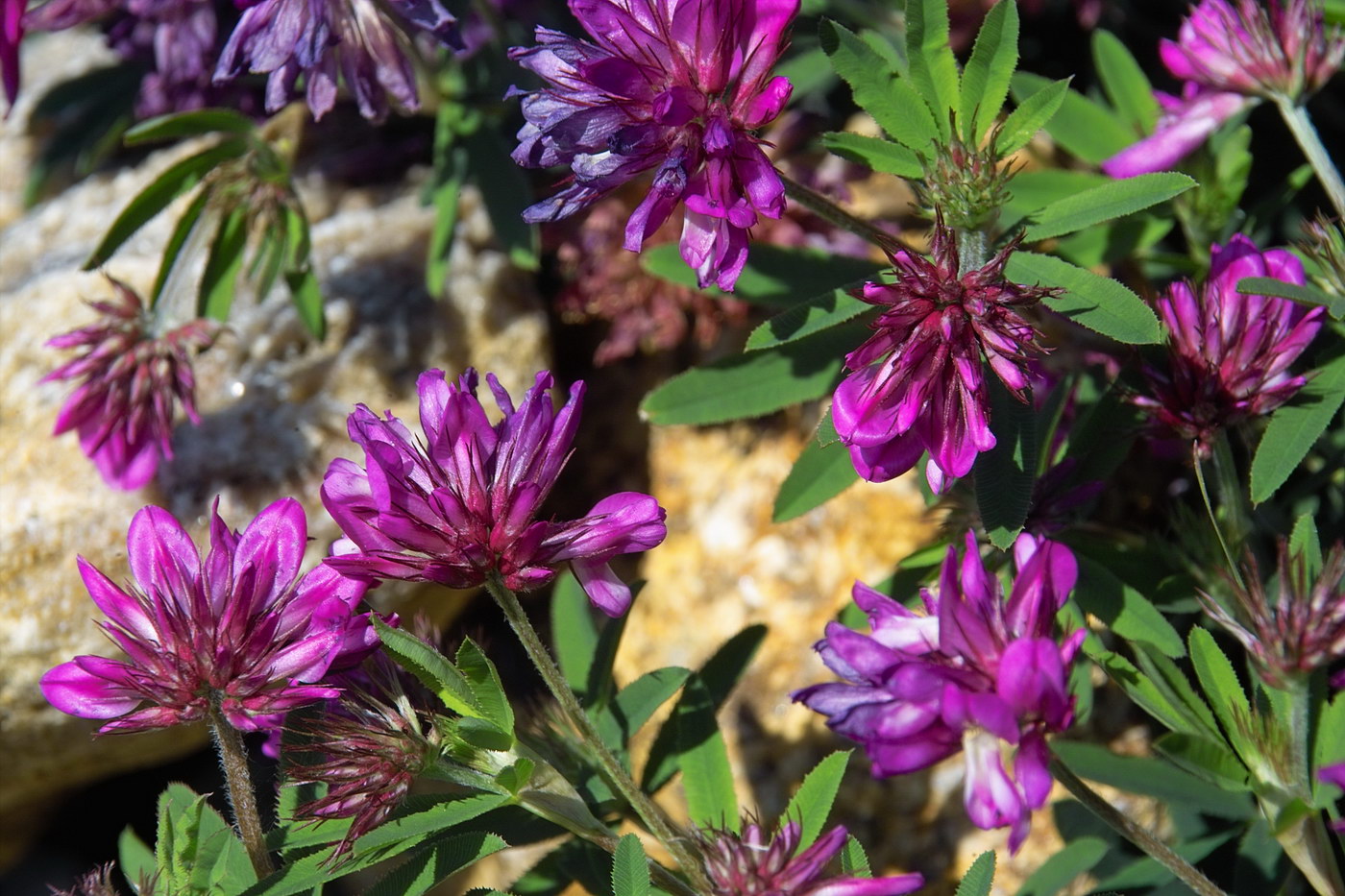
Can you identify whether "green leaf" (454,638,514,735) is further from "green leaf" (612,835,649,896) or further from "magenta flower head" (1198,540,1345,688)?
"magenta flower head" (1198,540,1345,688)

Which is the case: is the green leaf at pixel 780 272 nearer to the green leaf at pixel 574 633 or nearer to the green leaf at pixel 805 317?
the green leaf at pixel 805 317

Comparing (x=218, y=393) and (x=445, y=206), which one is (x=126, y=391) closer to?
(x=218, y=393)

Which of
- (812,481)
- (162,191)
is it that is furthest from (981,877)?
(162,191)

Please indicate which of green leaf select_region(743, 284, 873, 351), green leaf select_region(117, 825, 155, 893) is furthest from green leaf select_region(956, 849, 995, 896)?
green leaf select_region(117, 825, 155, 893)

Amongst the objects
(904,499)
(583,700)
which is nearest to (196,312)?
(583,700)

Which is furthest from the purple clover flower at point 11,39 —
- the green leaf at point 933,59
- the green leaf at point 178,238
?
the green leaf at point 933,59

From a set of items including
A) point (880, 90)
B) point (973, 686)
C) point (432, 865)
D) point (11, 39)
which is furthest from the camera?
point (11, 39)

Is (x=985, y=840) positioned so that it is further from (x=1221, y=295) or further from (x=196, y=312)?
(x=196, y=312)
